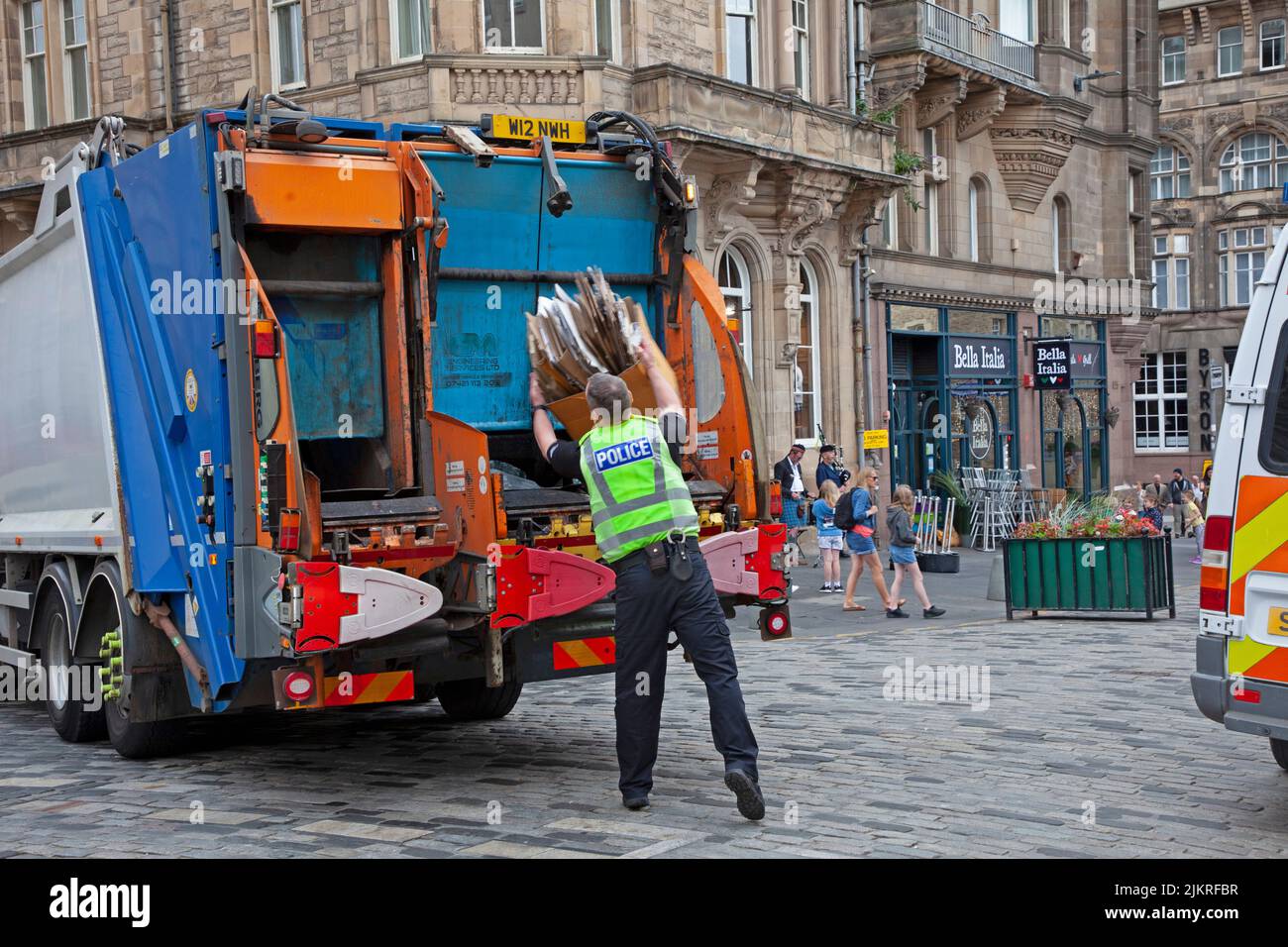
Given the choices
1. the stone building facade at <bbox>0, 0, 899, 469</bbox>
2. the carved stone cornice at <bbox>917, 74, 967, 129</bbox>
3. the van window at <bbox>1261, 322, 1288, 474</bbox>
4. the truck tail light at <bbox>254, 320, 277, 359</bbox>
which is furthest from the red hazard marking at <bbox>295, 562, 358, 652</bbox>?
the carved stone cornice at <bbox>917, 74, 967, 129</bbox>

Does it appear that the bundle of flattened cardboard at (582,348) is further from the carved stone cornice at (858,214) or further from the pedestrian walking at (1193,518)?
the pedestrian walking at (1193,518)

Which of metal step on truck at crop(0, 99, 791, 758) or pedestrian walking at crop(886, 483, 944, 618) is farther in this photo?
pedestrian walking at crop(886, 483, 944, 618)

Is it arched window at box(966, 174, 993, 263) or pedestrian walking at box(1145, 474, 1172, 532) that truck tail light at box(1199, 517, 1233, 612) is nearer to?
arched window at box(966, 174, 993, 263)

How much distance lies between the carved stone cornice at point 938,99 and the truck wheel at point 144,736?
21.8 meters

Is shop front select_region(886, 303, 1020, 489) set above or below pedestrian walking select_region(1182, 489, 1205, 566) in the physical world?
above

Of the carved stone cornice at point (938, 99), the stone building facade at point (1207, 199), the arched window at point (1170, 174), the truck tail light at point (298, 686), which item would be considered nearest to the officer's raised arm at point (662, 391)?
the truck tail light at point (298, 686)

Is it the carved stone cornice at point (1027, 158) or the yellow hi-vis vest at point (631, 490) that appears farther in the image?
the carved stone cornice at point (1027, 158)

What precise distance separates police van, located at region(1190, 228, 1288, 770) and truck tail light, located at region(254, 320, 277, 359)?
3923mm

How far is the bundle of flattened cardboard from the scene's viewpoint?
800 centimetres

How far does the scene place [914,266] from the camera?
27453mm

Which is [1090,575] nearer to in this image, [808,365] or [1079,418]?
[808,365]

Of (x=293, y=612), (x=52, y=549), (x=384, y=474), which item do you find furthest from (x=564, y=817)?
(x=52, y=549)

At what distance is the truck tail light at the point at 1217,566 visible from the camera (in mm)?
6473
